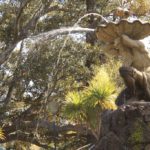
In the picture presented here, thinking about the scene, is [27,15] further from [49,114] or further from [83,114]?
[83,114]

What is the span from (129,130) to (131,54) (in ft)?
5.23

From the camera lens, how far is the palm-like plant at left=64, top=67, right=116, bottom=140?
11414 millimetres

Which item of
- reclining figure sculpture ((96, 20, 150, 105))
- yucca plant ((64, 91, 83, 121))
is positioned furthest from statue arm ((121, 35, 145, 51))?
yucca plant ((64, 91, 83, 121))

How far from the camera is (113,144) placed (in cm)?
706

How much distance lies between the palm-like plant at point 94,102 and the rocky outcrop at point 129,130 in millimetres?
3751

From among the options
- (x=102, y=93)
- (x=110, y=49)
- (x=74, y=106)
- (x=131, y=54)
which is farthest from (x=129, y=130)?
(x=74, y=106)

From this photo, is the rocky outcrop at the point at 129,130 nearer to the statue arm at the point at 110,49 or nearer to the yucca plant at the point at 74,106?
the statue arm at the point at 110,49

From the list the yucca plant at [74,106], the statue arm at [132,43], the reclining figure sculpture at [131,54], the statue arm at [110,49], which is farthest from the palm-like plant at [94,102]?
the statue arm at [132,43]

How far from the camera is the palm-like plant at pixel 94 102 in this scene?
449 inches

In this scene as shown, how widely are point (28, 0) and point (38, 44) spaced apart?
1666 millimetres

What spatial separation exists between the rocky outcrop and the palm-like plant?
3751mm

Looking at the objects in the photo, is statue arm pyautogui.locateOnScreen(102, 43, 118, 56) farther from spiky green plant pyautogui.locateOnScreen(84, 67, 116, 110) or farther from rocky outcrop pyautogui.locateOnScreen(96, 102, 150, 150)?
spiky green plant pyautogui.locateOnScreen(84, 67, 116, 110)

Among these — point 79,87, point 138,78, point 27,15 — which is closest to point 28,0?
point 27,15

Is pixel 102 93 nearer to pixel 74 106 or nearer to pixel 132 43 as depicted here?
pixel 74 106
